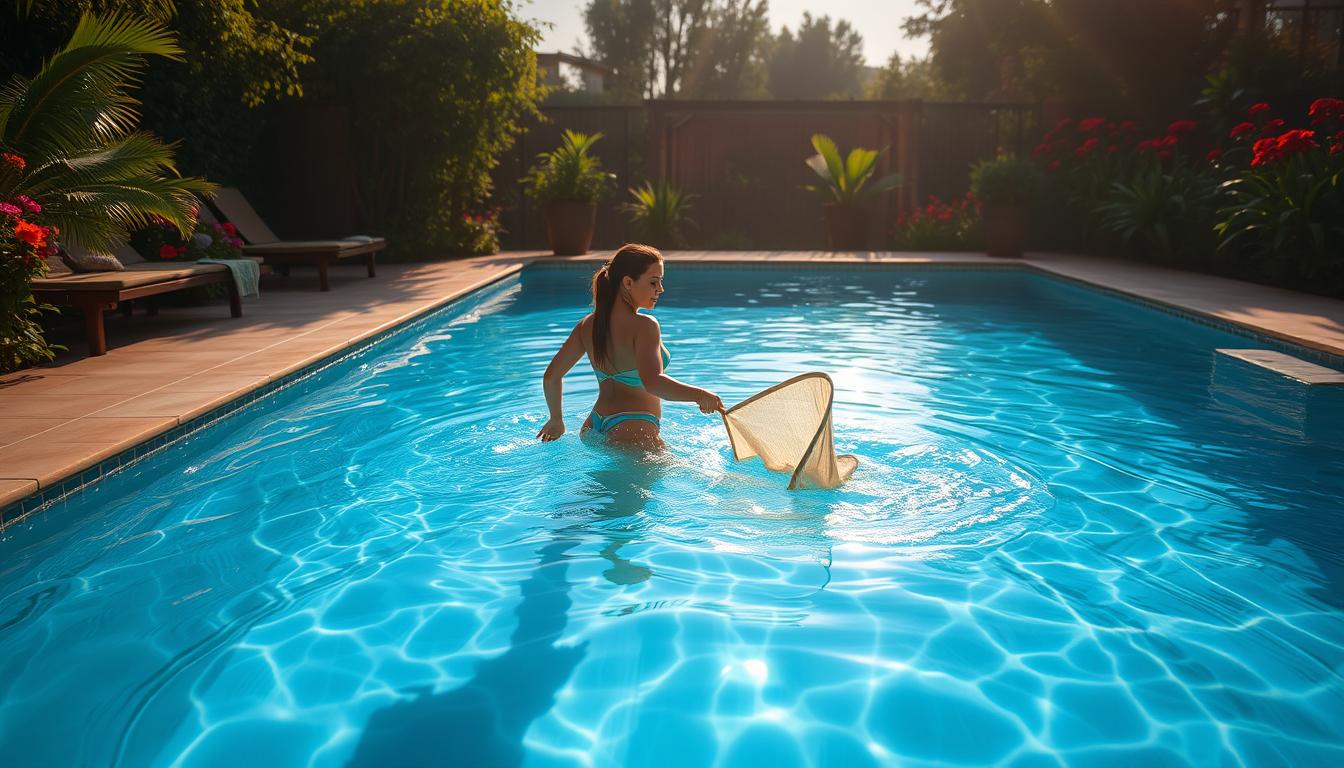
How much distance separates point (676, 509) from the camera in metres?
4.07

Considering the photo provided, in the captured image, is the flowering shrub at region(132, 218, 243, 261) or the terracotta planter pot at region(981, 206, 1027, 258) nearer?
the flowering shrub at region(132, 218, 243, 261)

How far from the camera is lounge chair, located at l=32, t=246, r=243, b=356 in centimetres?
638

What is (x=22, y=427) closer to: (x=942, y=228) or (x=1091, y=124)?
(x=942, y=228)

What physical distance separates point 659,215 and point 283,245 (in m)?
6.73

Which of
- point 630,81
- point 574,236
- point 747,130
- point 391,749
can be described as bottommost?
point 391,749

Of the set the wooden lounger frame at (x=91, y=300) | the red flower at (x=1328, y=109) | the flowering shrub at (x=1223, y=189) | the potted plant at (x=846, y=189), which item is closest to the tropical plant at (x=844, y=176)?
the potted plant at (x=846, y=189)

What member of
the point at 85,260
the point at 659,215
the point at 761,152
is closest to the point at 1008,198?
the point at 761,152

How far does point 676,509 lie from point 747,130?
1430 cm

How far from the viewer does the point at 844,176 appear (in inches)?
591

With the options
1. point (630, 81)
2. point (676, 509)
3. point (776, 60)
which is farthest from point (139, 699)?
point (776, 60)

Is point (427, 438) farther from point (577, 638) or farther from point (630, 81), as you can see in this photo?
point (630, 81)

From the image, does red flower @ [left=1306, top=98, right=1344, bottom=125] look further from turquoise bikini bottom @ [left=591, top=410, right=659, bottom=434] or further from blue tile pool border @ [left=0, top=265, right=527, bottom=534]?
blue tile pool border @ [left=0, top=265, right=527, bottom=534]

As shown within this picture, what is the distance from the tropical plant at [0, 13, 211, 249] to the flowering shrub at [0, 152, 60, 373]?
17 cm

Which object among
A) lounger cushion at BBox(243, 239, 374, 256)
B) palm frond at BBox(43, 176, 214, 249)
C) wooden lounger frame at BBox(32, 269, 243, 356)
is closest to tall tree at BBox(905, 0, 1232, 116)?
lounger cushion at BBox(243, 239, 374, 256)
